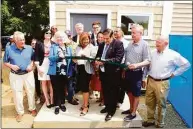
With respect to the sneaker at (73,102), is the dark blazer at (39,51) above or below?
above

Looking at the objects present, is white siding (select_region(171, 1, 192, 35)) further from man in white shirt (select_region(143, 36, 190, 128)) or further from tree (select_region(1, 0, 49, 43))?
tree (select_region(1, 0, 49, 43))

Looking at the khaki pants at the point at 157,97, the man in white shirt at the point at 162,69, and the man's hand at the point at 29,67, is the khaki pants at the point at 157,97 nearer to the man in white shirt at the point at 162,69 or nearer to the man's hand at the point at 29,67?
the man in white shirt at the point at 162,69

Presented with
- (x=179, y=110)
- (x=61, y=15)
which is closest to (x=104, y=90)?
(x=179, y=110)

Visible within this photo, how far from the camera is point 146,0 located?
6785 mm

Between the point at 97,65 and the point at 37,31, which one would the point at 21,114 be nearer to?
the point at 97,65

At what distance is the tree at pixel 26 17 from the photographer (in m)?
16.2

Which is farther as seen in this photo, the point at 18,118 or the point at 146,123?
the point at 18,118

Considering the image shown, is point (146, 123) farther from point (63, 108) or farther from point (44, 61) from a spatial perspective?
point (44, 61)

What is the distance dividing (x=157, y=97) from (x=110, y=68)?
33.8 inches

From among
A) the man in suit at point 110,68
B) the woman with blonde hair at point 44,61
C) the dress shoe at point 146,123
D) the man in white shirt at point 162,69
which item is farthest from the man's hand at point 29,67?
the dress shoe at point 146,123

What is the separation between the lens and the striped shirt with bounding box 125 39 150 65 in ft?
13.2

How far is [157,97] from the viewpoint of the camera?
13.6 feet

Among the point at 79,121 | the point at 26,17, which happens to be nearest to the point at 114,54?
the point at 79,121

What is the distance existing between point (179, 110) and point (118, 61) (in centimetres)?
186
